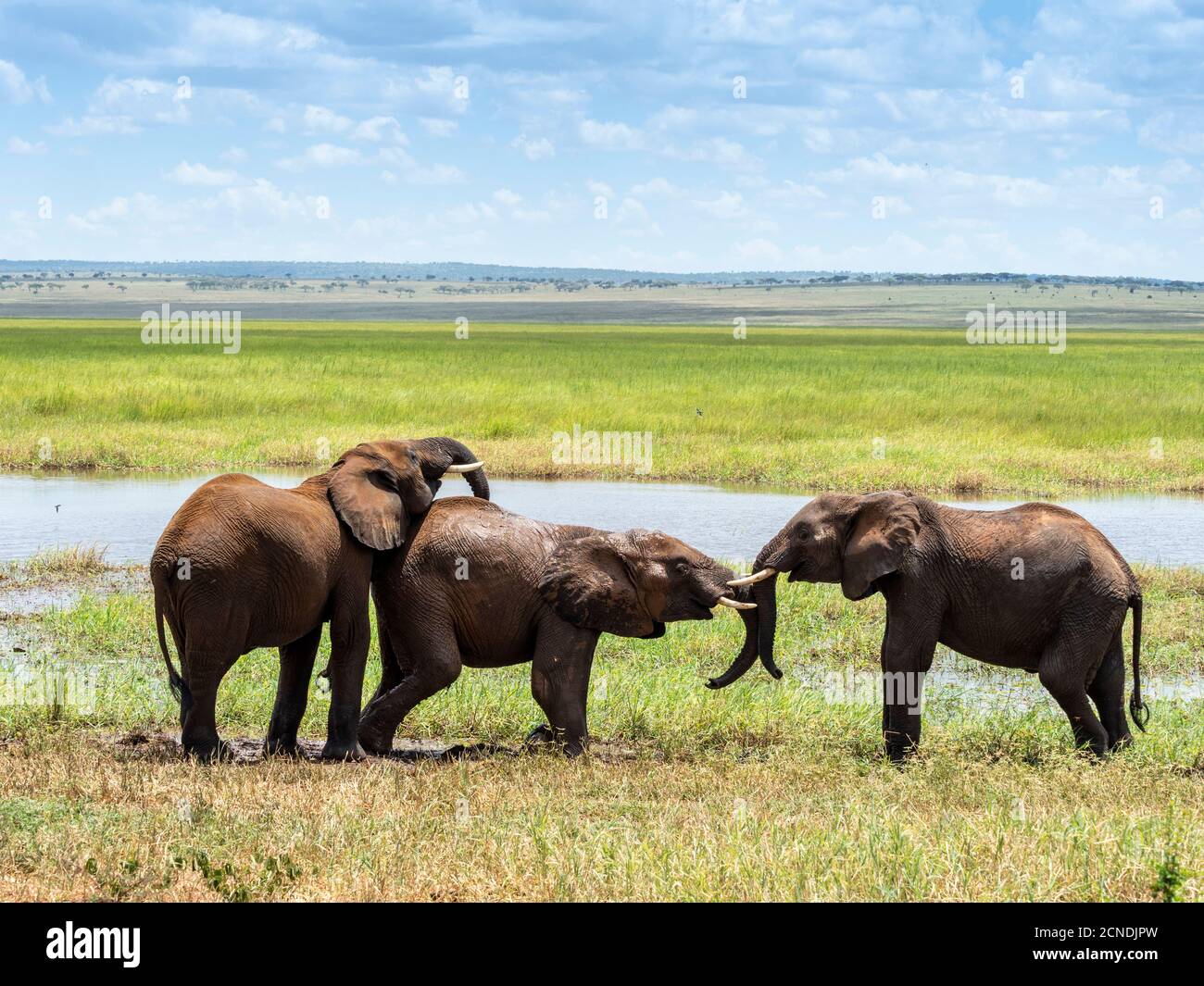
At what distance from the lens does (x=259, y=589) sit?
7891 mm

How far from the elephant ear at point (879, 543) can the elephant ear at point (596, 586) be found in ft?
3.82

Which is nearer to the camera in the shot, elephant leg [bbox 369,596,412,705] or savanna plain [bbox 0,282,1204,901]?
savanna plain [bbox 0,282,1204,901]

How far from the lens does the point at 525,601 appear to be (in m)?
8.59

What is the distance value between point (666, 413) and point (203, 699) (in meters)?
Result: 26.8

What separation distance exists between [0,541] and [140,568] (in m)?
2.95

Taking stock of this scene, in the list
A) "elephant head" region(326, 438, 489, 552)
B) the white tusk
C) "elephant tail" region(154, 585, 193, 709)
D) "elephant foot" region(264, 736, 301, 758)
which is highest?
"elephant head" region(326, 438, 489, 552)

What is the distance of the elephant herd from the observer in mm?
8406

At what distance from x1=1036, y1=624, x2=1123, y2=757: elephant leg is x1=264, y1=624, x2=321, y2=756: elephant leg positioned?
13.4 feet

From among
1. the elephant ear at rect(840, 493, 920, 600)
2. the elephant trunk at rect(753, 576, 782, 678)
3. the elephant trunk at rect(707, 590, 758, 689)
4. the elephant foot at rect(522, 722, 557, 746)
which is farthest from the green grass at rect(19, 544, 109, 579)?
the elephant ear at rect(840, 493, 920, 600)

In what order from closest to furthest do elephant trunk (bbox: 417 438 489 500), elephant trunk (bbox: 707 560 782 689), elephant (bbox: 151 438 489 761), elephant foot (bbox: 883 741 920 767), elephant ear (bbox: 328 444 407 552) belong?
elephant (bbox: 151 438 489 761) < elephant ear (bbox: 328 444 407 552) < elephant foot (bbox: 883 741 920 767) < elephant trunk (bbox: 707 560 782 689) < elephant trunk (bbox: 417 438 489 500)

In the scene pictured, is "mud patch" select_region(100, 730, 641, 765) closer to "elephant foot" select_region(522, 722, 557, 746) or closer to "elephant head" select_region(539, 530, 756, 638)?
"elephant foot" select_region(522, 722, 557, 746)

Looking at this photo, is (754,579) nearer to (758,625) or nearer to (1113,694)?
(758,625)

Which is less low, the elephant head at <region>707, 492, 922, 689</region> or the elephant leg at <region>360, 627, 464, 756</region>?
the elephant head at <region>707, 492, 922, 689</region>

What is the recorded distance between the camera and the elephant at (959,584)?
28.3 ft
